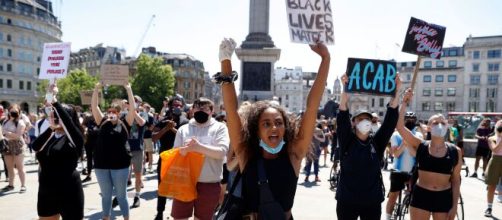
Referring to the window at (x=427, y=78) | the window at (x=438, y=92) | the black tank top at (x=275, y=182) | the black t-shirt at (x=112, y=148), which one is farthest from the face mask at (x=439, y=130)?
the window at (x=427, y=78)

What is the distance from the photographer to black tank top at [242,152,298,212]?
108 inches

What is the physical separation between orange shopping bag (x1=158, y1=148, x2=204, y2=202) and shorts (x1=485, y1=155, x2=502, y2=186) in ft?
24.2

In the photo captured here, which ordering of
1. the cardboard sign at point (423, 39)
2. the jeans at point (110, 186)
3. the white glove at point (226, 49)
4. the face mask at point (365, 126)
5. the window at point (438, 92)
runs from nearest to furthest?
the white glove at point (226, 49) < the face mask at point (365, 126) < the jeans at point (110, 186) < the cardboard sign at point (423, 39) < the window at point (438, 92)

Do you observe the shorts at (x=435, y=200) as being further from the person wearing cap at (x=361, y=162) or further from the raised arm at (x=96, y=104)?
the raised arm at (x=96, y=104)

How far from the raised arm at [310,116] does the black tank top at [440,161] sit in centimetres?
294

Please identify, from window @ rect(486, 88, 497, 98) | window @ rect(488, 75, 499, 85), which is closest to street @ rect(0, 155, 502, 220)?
window @ rect(486, 88, 497, 98)

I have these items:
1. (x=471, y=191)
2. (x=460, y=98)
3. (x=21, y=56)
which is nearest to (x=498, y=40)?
(x=460, y=98)

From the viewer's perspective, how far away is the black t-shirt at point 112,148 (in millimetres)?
6240

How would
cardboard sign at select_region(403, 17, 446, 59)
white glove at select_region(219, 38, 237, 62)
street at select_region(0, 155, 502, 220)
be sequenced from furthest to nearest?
street at select_region(0, 155, 502, 220)
cardboard sign at select_region(403, 17, 446, 59)
white glove at select_region(219, 38, 237, 62)

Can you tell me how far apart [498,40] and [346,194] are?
99.8m

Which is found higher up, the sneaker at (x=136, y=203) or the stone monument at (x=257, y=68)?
the stone monument at (x=257, y=68)

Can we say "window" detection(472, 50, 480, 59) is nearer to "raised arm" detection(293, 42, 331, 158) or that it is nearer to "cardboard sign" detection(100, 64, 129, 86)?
"cardboard sign" detection(100, 64, 129, 86)

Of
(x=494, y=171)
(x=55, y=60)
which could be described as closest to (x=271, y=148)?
(x=55, y=60)

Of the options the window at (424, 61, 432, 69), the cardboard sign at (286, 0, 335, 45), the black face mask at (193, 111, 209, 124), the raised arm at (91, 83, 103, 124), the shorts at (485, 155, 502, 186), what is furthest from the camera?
the window at (424, 61, 432, 69)
